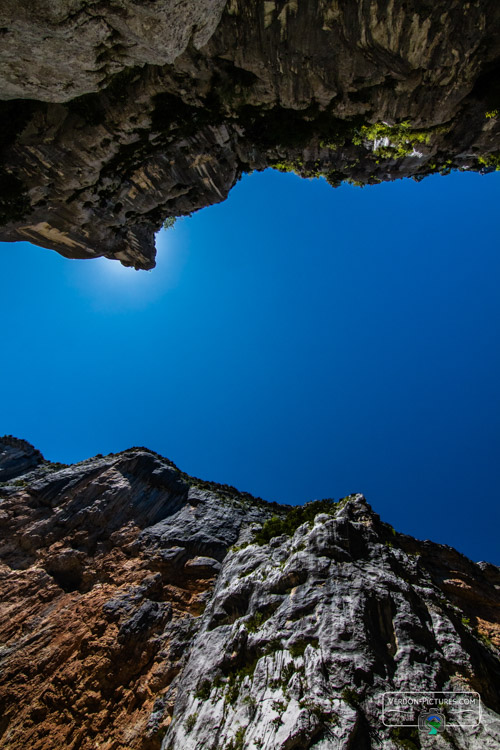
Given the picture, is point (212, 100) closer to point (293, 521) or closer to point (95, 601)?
point (293, 521)

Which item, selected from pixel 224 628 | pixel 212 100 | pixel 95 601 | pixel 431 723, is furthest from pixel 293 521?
pixel 212 100

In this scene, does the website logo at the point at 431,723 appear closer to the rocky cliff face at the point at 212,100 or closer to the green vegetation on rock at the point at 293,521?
the green vegetation on rock at the point at 293,521

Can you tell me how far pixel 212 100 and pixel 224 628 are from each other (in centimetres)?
2576

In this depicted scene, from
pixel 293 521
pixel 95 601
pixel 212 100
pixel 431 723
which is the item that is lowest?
pixel 95 601

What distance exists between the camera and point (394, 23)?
1091 cm

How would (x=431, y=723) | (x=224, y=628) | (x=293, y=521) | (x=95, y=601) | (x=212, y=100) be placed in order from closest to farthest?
(x=431, y=723), (x=224, y=628), (x=212, y=100), (x=95, y=601), (x=293, y=521)

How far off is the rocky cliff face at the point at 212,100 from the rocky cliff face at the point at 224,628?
18.8 metres

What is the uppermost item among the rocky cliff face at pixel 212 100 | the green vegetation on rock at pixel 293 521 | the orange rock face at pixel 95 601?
the rocky cliff face at pixel 212 100

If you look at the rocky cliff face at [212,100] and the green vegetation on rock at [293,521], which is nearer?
the rocky cliff face at [212,100]

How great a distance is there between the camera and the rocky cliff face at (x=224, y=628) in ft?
27.7

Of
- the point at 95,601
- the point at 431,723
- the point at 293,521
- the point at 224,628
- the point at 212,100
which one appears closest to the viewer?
the point at 431,723

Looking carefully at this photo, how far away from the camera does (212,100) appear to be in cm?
1475

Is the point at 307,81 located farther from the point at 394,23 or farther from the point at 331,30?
the point at 394,23

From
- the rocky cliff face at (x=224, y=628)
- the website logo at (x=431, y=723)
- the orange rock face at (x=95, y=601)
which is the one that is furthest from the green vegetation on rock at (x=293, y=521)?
the website logo at (x=431, y=723)
